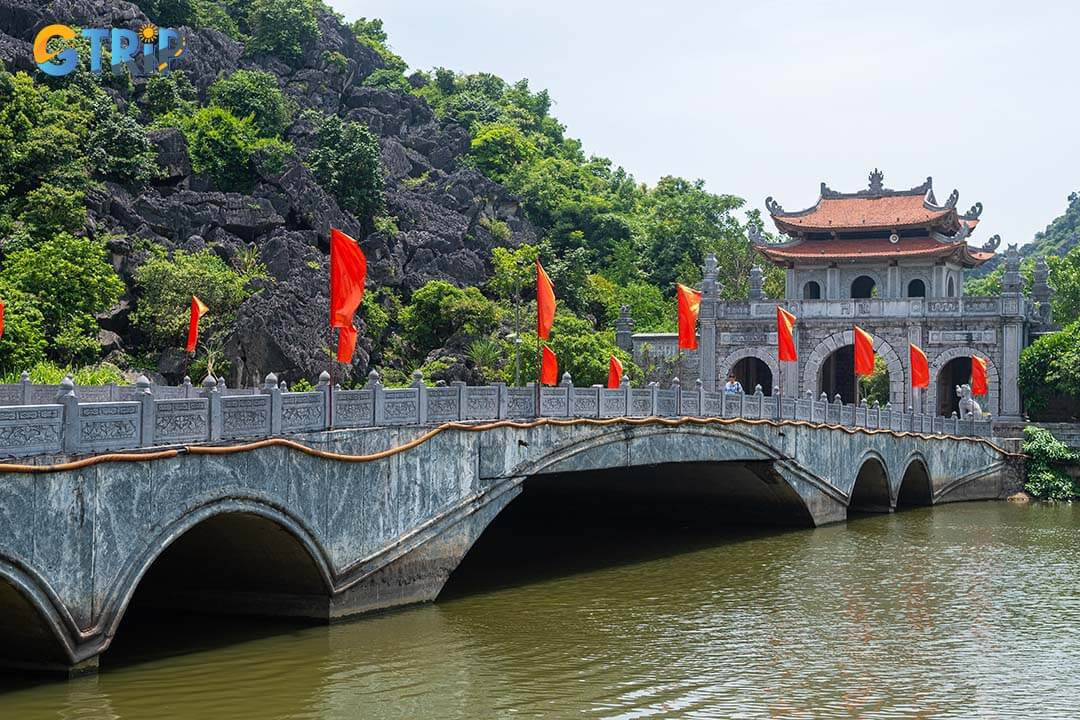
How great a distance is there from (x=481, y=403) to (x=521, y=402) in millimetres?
1134

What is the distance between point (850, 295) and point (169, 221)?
2994cm

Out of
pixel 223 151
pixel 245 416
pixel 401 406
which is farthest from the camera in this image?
pixel 223 151

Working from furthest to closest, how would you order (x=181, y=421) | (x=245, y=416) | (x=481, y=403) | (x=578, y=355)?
(x=578, y=355)
(x=481, y=403)
(x=245, y=416)
(x=181, y=421)

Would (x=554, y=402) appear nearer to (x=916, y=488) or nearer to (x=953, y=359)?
(x=916, y=488)

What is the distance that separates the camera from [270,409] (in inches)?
672

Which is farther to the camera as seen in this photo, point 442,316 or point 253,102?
point 253,102

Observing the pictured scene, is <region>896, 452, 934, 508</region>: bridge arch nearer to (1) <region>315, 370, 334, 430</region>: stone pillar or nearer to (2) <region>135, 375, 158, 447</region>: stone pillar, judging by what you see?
(1) <region>315, 370, 334, 430</region>: stone pillar

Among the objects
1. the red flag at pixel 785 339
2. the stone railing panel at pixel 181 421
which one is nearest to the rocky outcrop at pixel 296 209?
the red flag at pixel 785 339

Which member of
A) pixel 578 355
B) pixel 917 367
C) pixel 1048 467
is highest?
pixel 578 355

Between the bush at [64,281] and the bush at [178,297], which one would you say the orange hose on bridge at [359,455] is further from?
the bush at [178,297]

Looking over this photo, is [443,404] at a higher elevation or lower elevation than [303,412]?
higher

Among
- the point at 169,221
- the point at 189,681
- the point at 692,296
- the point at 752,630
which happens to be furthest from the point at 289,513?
the point at 169,221

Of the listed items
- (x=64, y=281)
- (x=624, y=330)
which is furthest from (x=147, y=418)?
(x=624, y=330)

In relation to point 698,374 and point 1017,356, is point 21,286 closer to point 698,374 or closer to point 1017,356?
point 698,374
